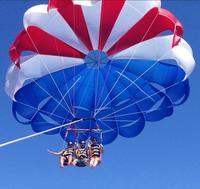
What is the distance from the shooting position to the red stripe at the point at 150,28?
13.5 m

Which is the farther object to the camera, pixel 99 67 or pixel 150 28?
pixel 99 67

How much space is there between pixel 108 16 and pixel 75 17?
0.78 m

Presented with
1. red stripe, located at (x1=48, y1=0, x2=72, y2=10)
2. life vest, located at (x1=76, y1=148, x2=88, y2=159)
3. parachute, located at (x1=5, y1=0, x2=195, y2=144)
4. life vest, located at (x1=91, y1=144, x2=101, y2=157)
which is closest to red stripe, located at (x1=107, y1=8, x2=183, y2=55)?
parachute, located at (x1=5, y1=0, x2=195, y2=144)

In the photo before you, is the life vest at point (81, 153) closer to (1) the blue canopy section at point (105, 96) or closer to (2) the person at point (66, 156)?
(2) the person at point (66, 156)

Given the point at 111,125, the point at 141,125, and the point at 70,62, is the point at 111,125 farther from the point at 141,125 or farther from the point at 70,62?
the point at 70,62

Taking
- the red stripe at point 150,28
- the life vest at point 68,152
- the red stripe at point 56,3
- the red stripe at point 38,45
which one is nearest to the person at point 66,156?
the life vest at point 68,152

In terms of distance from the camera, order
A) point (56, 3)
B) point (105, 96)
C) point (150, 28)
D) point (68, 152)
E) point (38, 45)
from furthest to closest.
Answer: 1. point (105, 96)
2. point (38, 45)
3. point (150, 28)
4. point (68, 152)
5. point (56, 3)

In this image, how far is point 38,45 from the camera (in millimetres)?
14391

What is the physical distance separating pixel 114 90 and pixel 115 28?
1.97 m

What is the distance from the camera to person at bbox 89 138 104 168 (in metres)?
13.6

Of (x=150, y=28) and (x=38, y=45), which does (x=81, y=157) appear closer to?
(x=38, y=45)

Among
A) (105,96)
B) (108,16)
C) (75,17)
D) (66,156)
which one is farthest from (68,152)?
(108,16)

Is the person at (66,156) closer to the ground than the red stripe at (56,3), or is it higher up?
closer to the ground

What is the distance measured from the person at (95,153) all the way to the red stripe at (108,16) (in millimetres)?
2513
